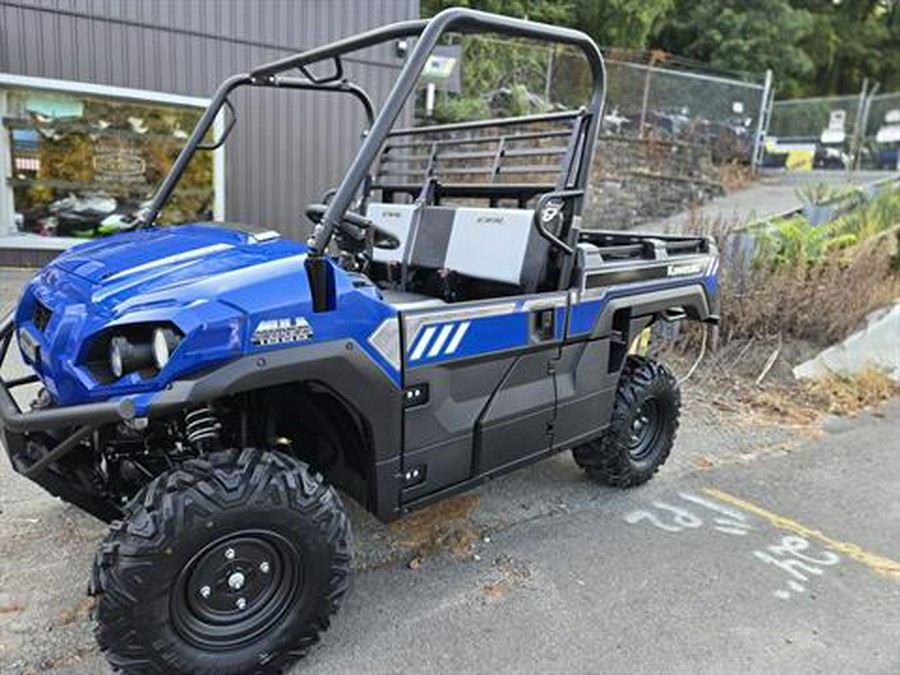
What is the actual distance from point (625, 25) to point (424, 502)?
17583 millimetres

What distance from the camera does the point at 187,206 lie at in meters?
8.59

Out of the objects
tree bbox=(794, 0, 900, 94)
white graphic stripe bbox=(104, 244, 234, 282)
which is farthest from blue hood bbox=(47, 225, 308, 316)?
tree bbox=(794, 0, 900, 94)

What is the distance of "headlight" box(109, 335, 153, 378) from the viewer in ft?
6.68

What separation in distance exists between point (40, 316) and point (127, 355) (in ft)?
2.20

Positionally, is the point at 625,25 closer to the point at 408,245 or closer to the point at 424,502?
the point at 408,245

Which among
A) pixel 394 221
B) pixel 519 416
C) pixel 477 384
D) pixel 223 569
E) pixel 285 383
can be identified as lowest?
pixel 223 569

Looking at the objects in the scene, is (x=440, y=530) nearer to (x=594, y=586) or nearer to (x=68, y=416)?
(x=594, y=586)

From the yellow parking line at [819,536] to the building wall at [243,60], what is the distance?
690 cm

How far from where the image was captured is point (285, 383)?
7.45ft

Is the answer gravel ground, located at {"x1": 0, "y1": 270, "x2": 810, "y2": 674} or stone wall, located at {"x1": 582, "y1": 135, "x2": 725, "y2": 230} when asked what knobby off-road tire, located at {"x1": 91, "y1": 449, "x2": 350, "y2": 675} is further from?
stone wall, located at {"x1": 582, "y1": 135, "x2": 725, "y2": 230}

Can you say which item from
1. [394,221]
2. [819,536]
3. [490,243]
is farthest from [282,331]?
[819,536]

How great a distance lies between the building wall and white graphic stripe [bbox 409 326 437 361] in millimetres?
7006

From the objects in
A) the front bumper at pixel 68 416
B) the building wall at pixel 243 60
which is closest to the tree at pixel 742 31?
the building wall at pixel 243 60

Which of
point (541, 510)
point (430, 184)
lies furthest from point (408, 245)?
point (541, 510)
